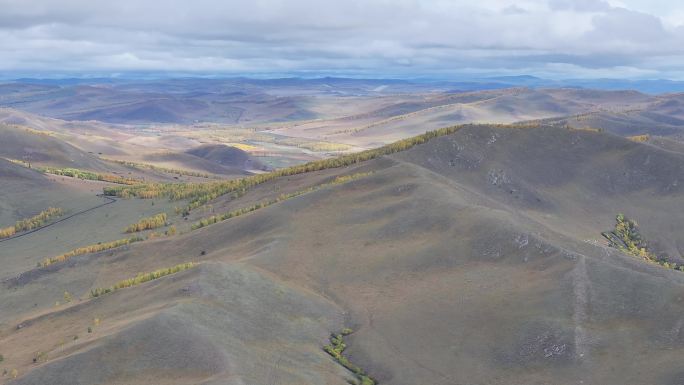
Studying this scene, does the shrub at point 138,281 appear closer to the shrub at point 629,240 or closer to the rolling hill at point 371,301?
the rolling hill at point 371,301

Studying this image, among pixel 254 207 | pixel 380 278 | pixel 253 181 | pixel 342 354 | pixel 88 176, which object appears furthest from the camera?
pixel 88 176

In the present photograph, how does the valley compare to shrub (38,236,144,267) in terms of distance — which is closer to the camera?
the valley

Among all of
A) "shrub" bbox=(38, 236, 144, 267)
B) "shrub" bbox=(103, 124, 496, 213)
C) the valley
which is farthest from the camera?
"shrub" bbox=(103, 124, 496, 213)

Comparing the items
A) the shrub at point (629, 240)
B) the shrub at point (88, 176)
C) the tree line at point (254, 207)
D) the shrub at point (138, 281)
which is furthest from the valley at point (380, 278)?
the shrub at point (88, 176)

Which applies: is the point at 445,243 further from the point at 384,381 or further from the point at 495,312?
the point at 384,381

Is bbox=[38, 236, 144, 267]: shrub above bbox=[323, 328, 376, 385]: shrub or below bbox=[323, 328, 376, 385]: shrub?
below

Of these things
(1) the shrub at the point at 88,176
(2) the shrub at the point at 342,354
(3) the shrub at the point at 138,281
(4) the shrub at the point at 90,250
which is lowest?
(1) the shrub at the point at 88,176

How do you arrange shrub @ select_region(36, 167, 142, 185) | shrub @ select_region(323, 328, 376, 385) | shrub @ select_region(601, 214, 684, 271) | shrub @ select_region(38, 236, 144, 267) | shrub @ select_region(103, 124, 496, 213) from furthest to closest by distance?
1. shrub @ select_region(36, 167, 142, 185)
2. shrub @ select_region(103, 124, 496, 213)
3. shrub @ select_region(601, 214, 684, 271)
4. shrub @ select_region(38, 236, 144, 267)
5. shrub @ select_region(323, 328, 376, 385)

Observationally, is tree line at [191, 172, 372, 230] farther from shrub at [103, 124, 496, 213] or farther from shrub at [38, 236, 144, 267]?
shrub at [103, 124, 496, 213]

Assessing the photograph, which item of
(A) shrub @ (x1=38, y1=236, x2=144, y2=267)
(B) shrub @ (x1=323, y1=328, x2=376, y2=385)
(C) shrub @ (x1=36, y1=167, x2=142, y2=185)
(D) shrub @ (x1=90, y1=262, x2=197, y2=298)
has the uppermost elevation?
(D) shrub @ (x1=90, y1=262, x2=197, y2=298)

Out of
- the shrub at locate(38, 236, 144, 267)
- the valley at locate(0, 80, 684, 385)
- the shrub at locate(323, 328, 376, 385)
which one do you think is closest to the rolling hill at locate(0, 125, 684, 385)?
the valley at locate(0, 80, 684, 385)

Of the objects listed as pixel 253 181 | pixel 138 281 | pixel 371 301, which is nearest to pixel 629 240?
pixel 371 301

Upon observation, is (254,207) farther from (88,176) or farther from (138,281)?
(88,176)
